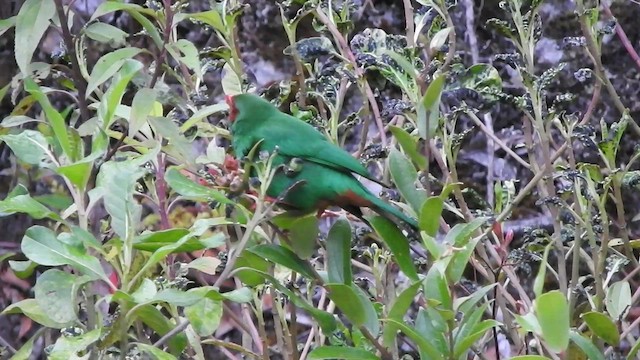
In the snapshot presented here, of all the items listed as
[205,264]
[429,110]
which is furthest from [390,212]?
[205,264]

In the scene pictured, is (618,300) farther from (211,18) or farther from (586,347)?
(211,18)

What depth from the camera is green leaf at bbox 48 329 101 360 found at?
42.2 inches

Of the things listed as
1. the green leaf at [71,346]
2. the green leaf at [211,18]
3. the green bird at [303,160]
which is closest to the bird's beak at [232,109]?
the green bird at [303,160]

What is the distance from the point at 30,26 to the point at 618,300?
3.33 ft

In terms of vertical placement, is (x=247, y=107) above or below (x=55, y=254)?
above

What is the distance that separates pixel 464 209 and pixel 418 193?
21 centimetres

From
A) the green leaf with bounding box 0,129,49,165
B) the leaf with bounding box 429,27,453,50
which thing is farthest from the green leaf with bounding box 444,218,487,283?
the green leaf with bounding box 0,129,49,165

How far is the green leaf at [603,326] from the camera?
125 cm

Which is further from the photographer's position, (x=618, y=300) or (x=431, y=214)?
(x=618, y=300)

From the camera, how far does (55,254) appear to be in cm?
109

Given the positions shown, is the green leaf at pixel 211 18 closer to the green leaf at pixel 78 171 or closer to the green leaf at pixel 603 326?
the green leaf at pixel 78 171

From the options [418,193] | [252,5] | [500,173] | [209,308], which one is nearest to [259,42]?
[252,5]

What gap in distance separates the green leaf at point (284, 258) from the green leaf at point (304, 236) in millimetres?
11

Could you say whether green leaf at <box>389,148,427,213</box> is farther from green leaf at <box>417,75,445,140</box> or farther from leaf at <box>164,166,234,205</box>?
leaf at <box>164,166,234,205</box>
